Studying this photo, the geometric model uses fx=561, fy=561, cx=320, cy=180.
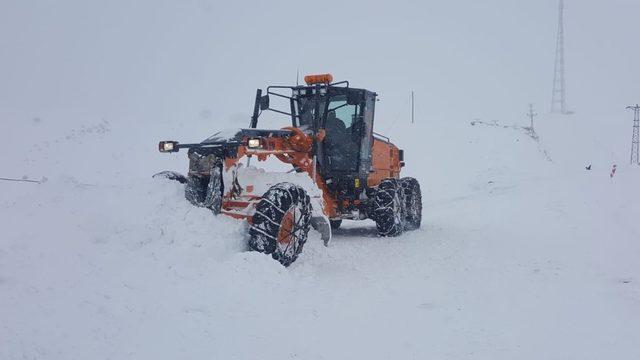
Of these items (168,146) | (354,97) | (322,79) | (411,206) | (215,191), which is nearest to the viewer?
(215,191)

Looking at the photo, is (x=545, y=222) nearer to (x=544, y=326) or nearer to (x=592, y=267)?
(x=592, y=267)

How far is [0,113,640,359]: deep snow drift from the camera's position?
4086 millimetres

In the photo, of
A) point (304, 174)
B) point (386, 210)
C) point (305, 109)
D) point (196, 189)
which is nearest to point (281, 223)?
point (196, 189)

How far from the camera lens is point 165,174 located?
28.1 feet

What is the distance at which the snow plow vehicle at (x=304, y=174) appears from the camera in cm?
702

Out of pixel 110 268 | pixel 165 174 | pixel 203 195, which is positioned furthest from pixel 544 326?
pixel 165 174

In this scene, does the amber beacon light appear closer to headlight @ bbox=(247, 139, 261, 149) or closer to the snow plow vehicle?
the snow plow vehicle

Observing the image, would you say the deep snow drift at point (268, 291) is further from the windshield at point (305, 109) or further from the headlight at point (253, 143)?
the windshield at point (305, 109)

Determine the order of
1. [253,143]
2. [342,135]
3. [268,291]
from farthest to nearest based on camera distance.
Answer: [342,135], [253,143], [268,291]

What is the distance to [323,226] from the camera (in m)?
8.04

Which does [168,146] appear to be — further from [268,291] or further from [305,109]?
[305,109]

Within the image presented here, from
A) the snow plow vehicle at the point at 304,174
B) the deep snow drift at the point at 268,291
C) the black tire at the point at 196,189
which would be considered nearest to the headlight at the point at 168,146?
the snow plow vehicle at the point at 304,174

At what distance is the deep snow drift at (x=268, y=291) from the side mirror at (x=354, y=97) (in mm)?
2485

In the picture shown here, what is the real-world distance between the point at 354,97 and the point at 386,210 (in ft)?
7.21
